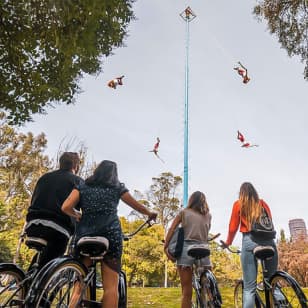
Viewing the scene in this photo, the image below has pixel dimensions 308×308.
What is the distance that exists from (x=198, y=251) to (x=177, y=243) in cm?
35

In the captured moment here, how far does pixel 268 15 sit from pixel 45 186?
20.7 feet

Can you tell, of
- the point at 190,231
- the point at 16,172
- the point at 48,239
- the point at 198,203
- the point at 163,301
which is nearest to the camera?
the point at 48,239

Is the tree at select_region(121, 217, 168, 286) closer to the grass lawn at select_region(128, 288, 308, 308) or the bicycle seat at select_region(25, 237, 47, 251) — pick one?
the grass lawn at select_region(128, 288, 308, 308)

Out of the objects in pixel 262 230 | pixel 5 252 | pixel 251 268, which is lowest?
pixel 251 268

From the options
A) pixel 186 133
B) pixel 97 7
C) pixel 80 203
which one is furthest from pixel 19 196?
pixel 80 203

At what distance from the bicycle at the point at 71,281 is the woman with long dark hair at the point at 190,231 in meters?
1.16

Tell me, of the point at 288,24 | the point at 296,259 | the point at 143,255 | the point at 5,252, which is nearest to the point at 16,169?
the point at 5,252

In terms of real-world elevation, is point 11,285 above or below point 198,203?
below

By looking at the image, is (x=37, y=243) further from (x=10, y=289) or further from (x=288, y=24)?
(x=288, y=24)

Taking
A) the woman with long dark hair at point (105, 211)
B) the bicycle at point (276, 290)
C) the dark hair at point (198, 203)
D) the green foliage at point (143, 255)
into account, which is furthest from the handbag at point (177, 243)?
the green foliage at point (143, 255)

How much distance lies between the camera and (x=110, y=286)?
2949mm

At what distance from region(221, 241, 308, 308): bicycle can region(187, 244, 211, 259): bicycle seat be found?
1.84 feet

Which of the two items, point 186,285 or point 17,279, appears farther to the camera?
point 186,285

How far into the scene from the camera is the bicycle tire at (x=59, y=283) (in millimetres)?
2518
